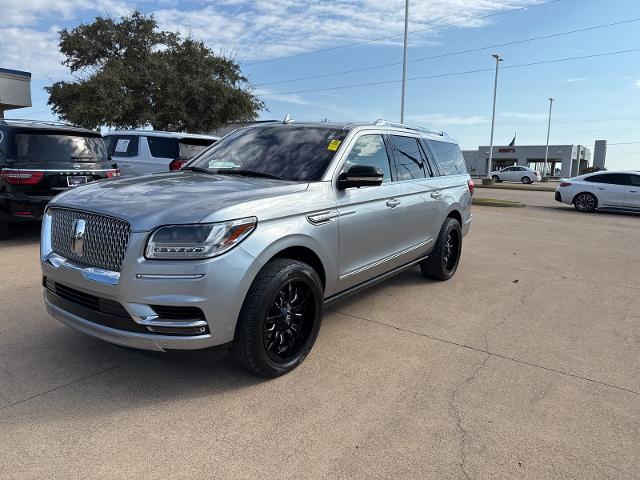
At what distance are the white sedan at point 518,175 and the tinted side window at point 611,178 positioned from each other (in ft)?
91.1

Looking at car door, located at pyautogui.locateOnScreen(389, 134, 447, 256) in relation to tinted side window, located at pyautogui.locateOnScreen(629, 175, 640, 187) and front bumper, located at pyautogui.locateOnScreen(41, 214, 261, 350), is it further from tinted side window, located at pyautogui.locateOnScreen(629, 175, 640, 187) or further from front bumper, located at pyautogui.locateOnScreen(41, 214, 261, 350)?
tinted side window, located at pyautogui.locateOnScreen(629, 175, 640, 187)

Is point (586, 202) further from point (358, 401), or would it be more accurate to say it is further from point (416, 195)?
point (358, 401)

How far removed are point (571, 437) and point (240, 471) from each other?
1.93 meters

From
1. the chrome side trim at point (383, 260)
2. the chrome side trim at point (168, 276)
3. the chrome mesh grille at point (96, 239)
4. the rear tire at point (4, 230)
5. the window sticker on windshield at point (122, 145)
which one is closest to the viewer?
the chrome side trim at point (168, 276)

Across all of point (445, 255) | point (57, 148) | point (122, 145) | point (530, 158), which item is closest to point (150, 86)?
point (122, 145)

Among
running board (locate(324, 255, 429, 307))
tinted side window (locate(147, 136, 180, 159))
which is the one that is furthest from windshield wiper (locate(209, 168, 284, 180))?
tinted side window (locate(147, 136, 180, 159))

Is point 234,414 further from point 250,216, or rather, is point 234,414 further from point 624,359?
point 624,359

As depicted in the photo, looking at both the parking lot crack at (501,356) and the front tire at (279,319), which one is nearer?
the front tire at (279,319)

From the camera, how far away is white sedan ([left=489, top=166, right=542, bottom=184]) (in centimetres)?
4241

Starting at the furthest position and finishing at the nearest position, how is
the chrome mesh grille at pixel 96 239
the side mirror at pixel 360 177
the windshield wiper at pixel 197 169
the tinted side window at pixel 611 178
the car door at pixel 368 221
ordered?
the tinted side window at pixel 611 178
the windshield wiper at pixel 197 169
the car door at pixel 368 221
the side mirror at pixel 360 177
the chrome mesh grille at pixel 96 239

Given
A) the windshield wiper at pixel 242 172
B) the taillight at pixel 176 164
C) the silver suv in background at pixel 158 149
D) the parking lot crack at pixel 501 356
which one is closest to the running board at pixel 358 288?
the parking lot crack at pixel 501 356

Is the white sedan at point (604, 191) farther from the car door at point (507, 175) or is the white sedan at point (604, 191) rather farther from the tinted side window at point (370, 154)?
the car door at point (507, 175)

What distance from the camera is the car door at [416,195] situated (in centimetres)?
489

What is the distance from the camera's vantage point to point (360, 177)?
3.72 meters
